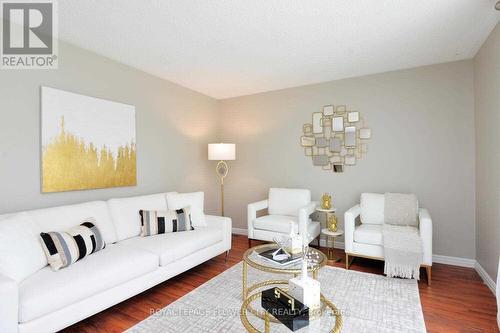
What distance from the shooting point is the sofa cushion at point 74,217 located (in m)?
2.27

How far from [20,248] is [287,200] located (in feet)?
10.2

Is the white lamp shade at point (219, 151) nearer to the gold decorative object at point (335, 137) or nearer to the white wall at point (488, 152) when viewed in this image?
the gold decorative object at point (335, 137)

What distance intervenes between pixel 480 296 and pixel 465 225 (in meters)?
1.04

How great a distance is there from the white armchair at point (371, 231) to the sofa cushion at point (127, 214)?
2.36 metres

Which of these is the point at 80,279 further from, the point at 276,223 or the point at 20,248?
the point at 276,223

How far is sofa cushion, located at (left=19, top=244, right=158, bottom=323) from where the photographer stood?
1.69m

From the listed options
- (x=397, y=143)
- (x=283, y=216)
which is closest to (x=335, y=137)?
(x=397, y=143)

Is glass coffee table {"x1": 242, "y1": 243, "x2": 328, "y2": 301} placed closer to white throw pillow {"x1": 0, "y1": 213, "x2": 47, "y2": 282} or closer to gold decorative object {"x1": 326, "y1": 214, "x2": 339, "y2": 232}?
gold decorative object {"x1": 326, "y1": 214, "x2": 339, "y2": 232}

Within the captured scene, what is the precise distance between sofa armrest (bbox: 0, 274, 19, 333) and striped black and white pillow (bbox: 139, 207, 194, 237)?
4.53 feet

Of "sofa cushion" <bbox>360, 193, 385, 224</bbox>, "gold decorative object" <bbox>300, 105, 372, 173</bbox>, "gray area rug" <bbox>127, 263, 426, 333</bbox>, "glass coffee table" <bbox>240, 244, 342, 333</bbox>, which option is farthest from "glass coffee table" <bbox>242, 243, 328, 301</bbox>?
"gold decorative object" <bbox>300, 105, 372, 173</bbox>

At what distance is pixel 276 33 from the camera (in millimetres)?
2588

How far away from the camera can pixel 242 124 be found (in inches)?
191

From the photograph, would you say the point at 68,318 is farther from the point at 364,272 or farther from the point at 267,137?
the point at 267,137

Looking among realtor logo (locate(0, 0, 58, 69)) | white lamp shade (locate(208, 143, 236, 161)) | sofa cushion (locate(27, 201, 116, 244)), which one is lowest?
sofa cushion (locate(27, 201, 116, 244))
